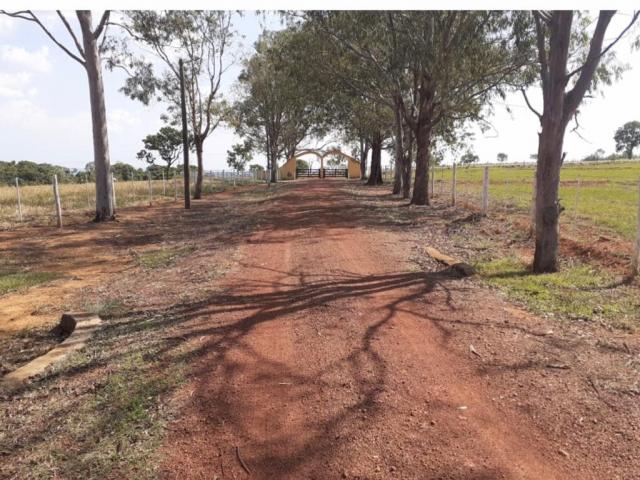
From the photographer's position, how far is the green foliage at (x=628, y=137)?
96769 millimetres

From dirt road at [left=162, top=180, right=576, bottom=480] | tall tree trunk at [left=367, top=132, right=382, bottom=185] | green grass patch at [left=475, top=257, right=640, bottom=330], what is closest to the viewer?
dirt road at [left=162, top=180, right=576, bottom=480]

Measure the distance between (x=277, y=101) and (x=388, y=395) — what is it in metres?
42.5

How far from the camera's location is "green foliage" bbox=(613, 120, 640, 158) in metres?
96.8

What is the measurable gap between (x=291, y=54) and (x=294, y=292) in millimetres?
17487

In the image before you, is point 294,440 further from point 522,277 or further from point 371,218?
point 371,218

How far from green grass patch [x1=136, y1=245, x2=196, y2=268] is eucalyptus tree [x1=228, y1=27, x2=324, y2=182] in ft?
41.4

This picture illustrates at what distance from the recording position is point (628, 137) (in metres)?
98.6

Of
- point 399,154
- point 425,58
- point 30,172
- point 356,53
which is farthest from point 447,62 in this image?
point 30,172

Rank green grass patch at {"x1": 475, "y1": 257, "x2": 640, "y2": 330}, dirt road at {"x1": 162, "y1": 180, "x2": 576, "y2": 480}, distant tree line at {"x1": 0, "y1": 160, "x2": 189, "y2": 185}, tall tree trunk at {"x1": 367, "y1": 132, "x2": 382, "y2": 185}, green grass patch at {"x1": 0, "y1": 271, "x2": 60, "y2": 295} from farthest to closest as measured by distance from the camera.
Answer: distant tree line at {"x1": 0, "y1": 160, "x2": 189, "y2": 185} < tall tree trunk at {"x1": 367, "y1": 132, "x2": 382, "y2": 185} < green grass patch at {"x1": 0, "y1": 271, "x2": 60, "y2": 295} < green grass patch at {"x1": 475, "y1": 257, "x2": 640, "y2": 330} < dirt road at {"x1": 162, "y1": 180, "x2": 576, "y2": 480}

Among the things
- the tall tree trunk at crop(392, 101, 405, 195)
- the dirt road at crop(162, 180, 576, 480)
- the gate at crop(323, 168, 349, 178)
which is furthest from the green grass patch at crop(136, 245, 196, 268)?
the gate at crop(323, 168, 349, 178)

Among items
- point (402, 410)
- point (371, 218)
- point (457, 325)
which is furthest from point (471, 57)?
point (402, 410)

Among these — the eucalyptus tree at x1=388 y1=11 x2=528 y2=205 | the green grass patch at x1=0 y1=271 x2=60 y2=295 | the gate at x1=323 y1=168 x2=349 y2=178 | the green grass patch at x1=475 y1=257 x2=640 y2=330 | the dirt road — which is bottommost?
the green grass patch at x1=0 y1=271 x2=60 y2=295

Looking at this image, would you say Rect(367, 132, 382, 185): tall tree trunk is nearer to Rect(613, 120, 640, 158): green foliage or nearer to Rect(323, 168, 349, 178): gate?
Rect(323, 168, 349, 178): gate

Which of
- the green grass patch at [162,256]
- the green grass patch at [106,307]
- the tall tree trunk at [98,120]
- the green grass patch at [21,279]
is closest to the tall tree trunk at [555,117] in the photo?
the green grass patch at [106,307]
